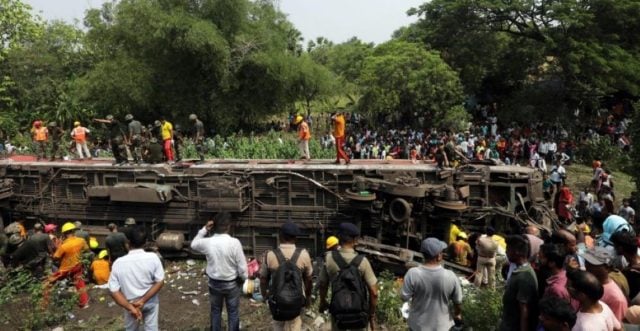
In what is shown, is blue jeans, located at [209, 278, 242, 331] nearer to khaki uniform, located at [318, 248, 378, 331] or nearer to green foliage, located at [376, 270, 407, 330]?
khaki uniform, located at [318, 248, 378, 331]

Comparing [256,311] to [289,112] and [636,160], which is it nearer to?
[636,160]

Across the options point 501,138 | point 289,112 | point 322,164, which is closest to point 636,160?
point 501,138

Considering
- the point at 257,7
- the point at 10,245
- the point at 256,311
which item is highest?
the point at 257,7

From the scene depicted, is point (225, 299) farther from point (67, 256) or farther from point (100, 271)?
point (100, 271)

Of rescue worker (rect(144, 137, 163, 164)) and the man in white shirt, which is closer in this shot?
the man in white shirt

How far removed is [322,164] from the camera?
12875mm

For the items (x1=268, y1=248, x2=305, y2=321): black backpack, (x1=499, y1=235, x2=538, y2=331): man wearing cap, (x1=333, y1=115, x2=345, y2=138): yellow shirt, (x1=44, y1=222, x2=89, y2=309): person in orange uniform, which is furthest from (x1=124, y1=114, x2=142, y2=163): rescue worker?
(x1=499, y1=235, x2=538, y2=331): man wearing cap

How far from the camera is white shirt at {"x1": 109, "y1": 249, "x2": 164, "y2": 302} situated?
5352 mm

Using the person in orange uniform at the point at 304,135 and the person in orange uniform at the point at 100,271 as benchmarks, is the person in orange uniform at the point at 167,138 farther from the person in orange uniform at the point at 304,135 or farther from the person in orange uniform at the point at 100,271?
the person in orange uniform at the point at 100,271

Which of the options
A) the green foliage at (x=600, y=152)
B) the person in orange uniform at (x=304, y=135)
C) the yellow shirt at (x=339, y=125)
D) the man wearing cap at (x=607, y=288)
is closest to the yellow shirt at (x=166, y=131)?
the person in orange uniform at (x=304, y=135)

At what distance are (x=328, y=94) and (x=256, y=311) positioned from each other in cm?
2233

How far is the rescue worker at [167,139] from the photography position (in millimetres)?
13648

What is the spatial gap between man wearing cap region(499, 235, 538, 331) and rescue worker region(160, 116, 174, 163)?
10.9 metres

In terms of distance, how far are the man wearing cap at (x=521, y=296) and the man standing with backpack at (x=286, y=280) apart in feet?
6.81
